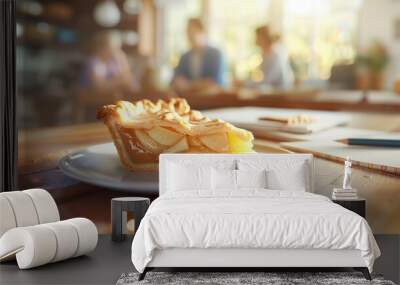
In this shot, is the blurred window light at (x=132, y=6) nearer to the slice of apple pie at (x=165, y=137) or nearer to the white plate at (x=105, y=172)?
the slice of apple pie at (x=165, y=137)

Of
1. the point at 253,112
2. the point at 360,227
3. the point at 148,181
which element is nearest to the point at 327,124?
the point at 253,112

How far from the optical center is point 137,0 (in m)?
7.29

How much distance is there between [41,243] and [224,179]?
1718mm

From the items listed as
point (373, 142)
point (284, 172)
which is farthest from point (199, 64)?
point (373, 142)

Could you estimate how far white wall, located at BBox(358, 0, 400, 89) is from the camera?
7.08 metres

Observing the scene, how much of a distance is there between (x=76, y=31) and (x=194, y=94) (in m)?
1.27

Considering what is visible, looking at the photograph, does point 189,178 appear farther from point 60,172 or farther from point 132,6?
point 132,6

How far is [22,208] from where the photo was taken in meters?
5.84

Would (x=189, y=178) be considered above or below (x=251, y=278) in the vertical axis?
above

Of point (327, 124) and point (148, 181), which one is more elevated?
point (327, 124)

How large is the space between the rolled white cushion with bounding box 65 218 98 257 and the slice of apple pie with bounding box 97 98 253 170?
1.37 meters

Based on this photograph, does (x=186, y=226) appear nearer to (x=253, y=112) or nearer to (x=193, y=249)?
(x=193, y=249)

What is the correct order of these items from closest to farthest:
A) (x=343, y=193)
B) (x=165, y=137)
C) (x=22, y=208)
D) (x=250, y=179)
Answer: (x=22, y=208)
(x=250, y=179)
(x=343, y=193)
(x=165, y=137)

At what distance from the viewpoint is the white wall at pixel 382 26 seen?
7.08 m
